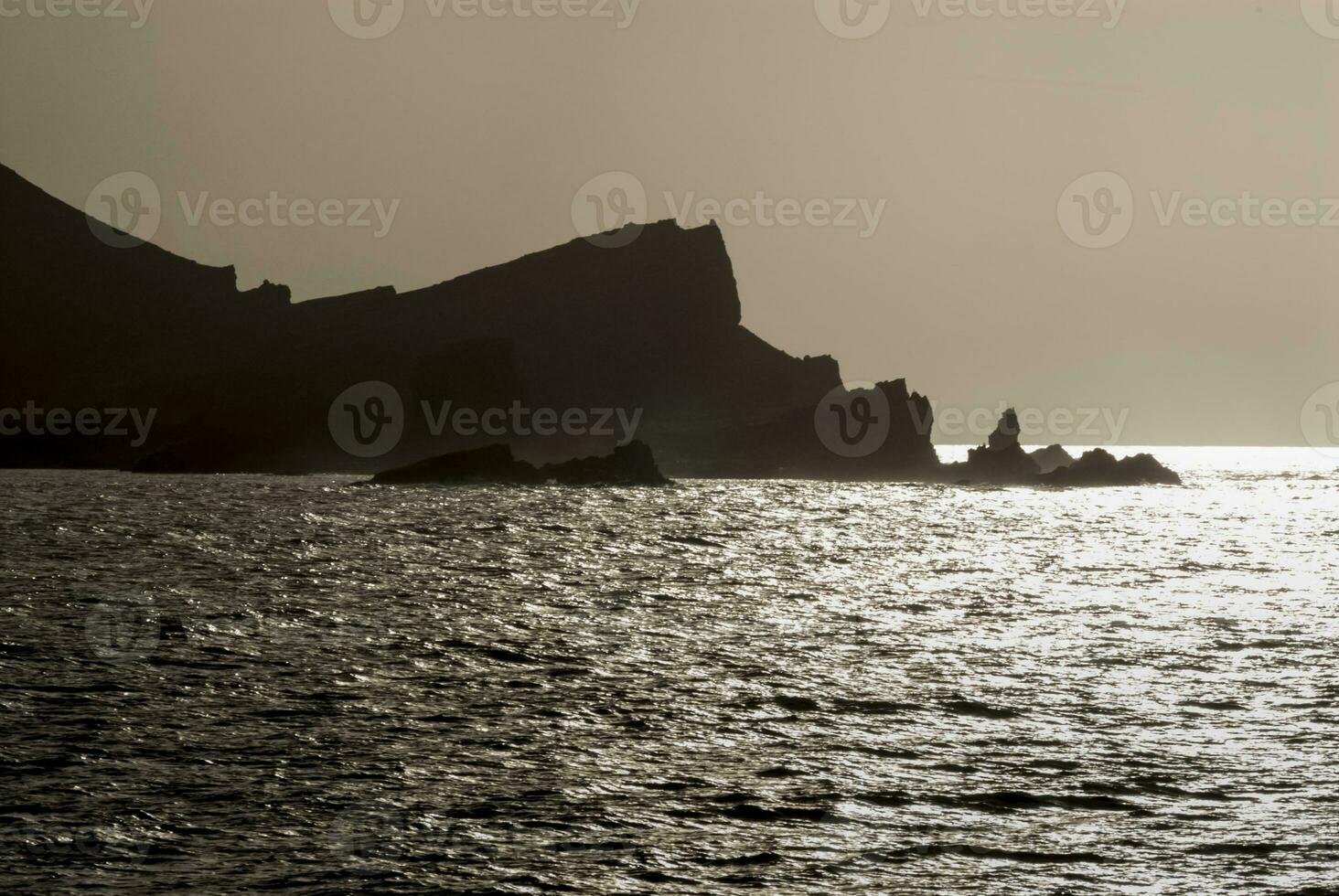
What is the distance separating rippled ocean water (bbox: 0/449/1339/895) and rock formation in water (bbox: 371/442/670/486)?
376 ft

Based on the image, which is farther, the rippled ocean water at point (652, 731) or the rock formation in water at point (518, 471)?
the rock formation in water at point (518, 471)

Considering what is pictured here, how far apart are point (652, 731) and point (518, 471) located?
153483 mm

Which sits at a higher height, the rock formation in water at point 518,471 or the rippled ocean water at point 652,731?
the rock formation in water at point 518,471

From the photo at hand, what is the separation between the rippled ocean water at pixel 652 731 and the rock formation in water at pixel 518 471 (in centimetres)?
11454

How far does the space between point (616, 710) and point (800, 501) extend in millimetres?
118128

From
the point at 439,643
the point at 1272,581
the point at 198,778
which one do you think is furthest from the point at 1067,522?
the point at 198,778

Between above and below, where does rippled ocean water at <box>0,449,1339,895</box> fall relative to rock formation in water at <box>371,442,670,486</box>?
below

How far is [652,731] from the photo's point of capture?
918 inches

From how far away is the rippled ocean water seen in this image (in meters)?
15.6

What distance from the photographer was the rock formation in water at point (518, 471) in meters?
172

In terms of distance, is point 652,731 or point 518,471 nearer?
point 652,731

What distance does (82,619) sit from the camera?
35562 mm

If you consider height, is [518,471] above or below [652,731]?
above

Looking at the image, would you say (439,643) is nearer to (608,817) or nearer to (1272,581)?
(608,817)
